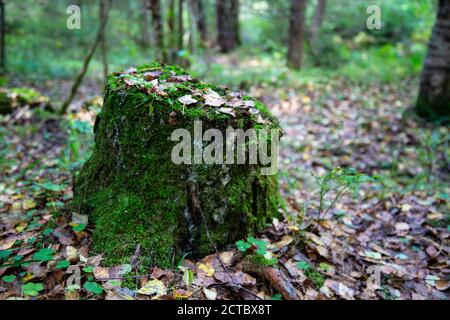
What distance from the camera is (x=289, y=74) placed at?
29.9 feet

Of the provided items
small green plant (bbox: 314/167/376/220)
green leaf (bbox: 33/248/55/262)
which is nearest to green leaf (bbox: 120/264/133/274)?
green leaf (bbox: 33/248/55/262)

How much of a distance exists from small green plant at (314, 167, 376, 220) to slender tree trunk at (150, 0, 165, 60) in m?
4.27

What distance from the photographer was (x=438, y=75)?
20.6 feet

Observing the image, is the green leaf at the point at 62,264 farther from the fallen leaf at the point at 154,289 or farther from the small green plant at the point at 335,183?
the small green plant at the point at 335,183

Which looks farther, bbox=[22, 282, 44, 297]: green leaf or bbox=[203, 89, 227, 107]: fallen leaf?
bbox=[203, 89, 227, 107]: fallen leaf

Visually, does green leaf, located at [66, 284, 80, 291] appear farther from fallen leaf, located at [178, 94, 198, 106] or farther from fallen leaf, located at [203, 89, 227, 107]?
fallen leaf, located at [203, 89, 227, 107]

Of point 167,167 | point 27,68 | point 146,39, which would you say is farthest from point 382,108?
point 146,39

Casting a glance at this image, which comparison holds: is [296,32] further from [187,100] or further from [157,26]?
[187,100]

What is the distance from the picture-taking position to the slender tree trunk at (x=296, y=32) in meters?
9.47

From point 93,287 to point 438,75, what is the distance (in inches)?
258

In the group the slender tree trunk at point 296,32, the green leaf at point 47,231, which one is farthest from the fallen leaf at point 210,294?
the slender tree trunk at point 296,32

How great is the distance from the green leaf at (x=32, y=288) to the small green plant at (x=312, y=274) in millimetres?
1751

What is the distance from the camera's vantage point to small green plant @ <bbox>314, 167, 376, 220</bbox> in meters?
2.86

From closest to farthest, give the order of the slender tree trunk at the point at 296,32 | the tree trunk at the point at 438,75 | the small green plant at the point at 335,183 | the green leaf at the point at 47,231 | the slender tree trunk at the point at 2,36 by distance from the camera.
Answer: the green leaf at the point at 47,231, the small green plant at the point at 335,183, the tree trunk at the point at 438,75, the slender tree trunk at the point at 2,36, the slender tree trunk at the point at 296,32
